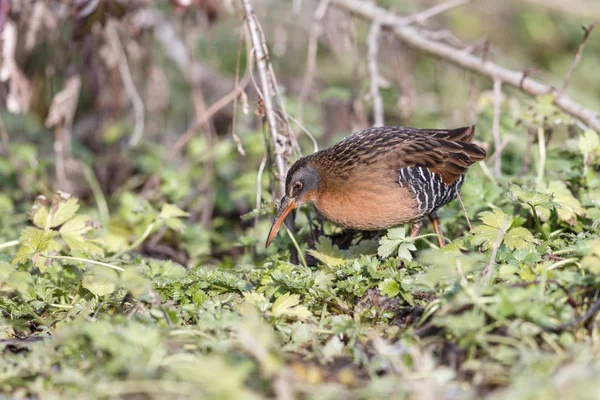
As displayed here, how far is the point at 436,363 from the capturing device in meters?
2.79

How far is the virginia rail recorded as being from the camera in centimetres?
402

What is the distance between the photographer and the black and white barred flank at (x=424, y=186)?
4.01m

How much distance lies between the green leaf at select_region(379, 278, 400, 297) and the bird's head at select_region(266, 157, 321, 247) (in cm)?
95

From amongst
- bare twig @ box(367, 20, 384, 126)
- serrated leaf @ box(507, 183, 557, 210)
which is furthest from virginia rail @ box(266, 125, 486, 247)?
bare twig @ box(367, 20, 384, 126)

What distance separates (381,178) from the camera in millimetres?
4035

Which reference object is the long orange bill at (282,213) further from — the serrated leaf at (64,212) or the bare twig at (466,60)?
the bare twig at (466,60)

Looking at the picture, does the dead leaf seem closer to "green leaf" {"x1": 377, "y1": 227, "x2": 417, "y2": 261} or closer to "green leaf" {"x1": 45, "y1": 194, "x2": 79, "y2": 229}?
"green leaf" {"x1": 45, "y1": 194, "x2": 79, "y2": 229}

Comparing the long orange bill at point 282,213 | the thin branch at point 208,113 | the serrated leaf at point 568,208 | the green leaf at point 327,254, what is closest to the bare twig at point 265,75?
the thin branch at point 208,113

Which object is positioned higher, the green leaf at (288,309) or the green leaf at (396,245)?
the green leaf at (396,245)

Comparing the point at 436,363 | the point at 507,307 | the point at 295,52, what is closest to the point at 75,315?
the point at 436,363

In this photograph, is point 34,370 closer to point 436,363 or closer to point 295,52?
point 436,363

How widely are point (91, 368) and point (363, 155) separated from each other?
6.88ft

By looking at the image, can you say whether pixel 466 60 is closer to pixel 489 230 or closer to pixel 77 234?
pixel 489 230

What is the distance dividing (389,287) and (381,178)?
33.2 inches
